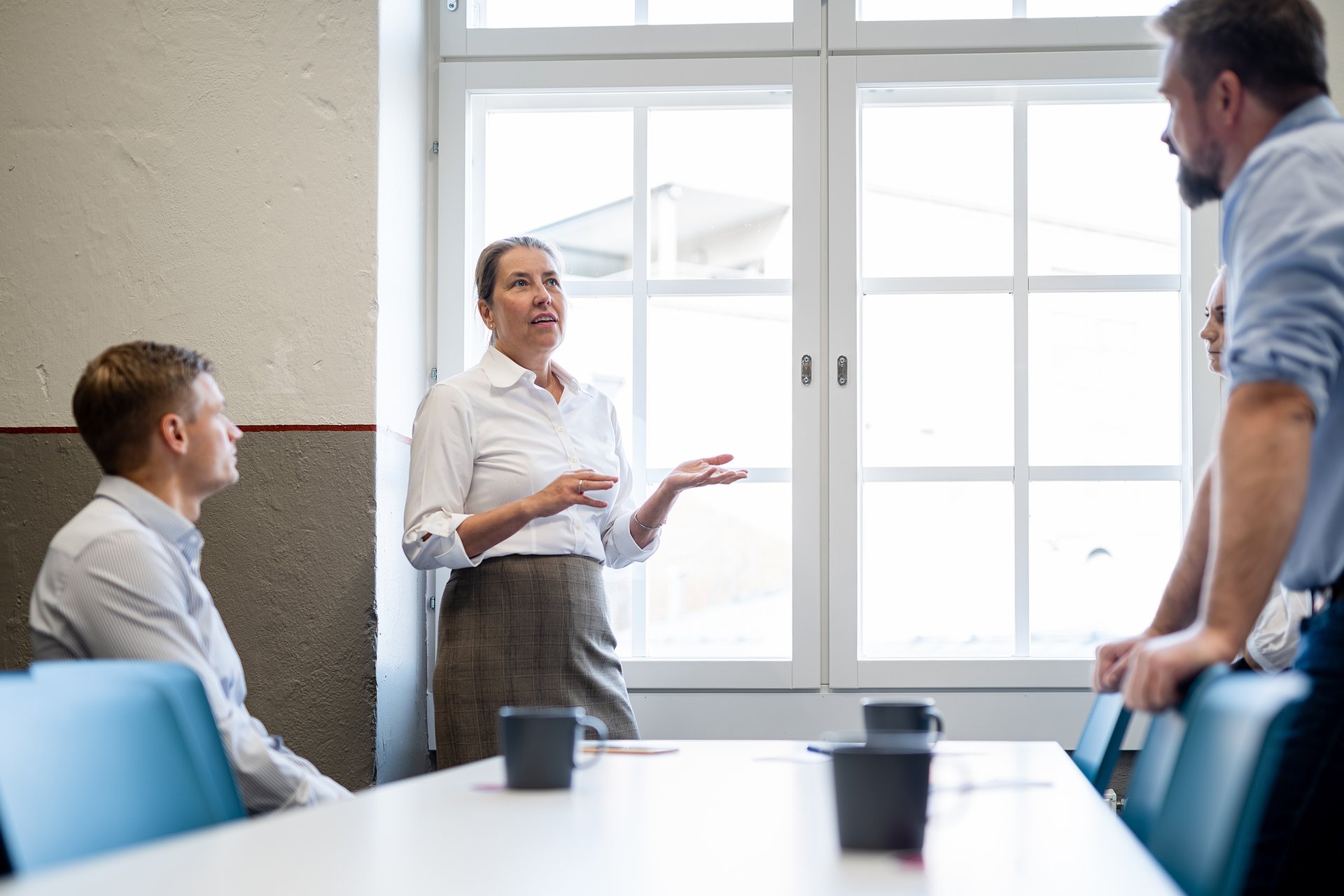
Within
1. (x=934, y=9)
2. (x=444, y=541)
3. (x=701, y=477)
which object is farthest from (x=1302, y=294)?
(x=934, y=9)

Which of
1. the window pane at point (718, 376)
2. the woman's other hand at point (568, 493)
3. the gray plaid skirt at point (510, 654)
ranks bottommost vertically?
the gray plaid skirt at point (510, 654)

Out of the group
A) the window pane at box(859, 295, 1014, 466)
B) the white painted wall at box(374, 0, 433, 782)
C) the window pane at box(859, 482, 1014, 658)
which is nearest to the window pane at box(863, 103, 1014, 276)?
the window pane at box(859, 295, 1014, 466)

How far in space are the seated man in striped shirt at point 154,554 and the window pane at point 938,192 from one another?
2037mm

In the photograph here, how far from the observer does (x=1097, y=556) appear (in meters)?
3.44

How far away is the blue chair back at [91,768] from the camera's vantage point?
1237mm

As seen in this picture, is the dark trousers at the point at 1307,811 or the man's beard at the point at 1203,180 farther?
the man's beard at the point at 1203,180

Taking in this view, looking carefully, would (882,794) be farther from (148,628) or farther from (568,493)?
(568,493)

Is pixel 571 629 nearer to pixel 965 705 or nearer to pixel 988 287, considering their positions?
pixel 965 705

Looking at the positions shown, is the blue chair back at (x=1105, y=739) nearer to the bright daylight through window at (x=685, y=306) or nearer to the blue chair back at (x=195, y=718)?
the blue chair back at (x=195, y=718)

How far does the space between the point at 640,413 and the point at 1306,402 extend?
234cm

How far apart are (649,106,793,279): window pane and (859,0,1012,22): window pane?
1.24ft

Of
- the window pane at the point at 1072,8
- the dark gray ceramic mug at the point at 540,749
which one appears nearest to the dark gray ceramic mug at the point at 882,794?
the dark gray ceramic mug at the point at 540,749

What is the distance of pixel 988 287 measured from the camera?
3.46m

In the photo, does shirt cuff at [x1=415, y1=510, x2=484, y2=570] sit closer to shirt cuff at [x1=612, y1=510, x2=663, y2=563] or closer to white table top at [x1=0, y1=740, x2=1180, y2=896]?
shirt cuff at [x1=612, y1=510, x2=663, y2=563]
